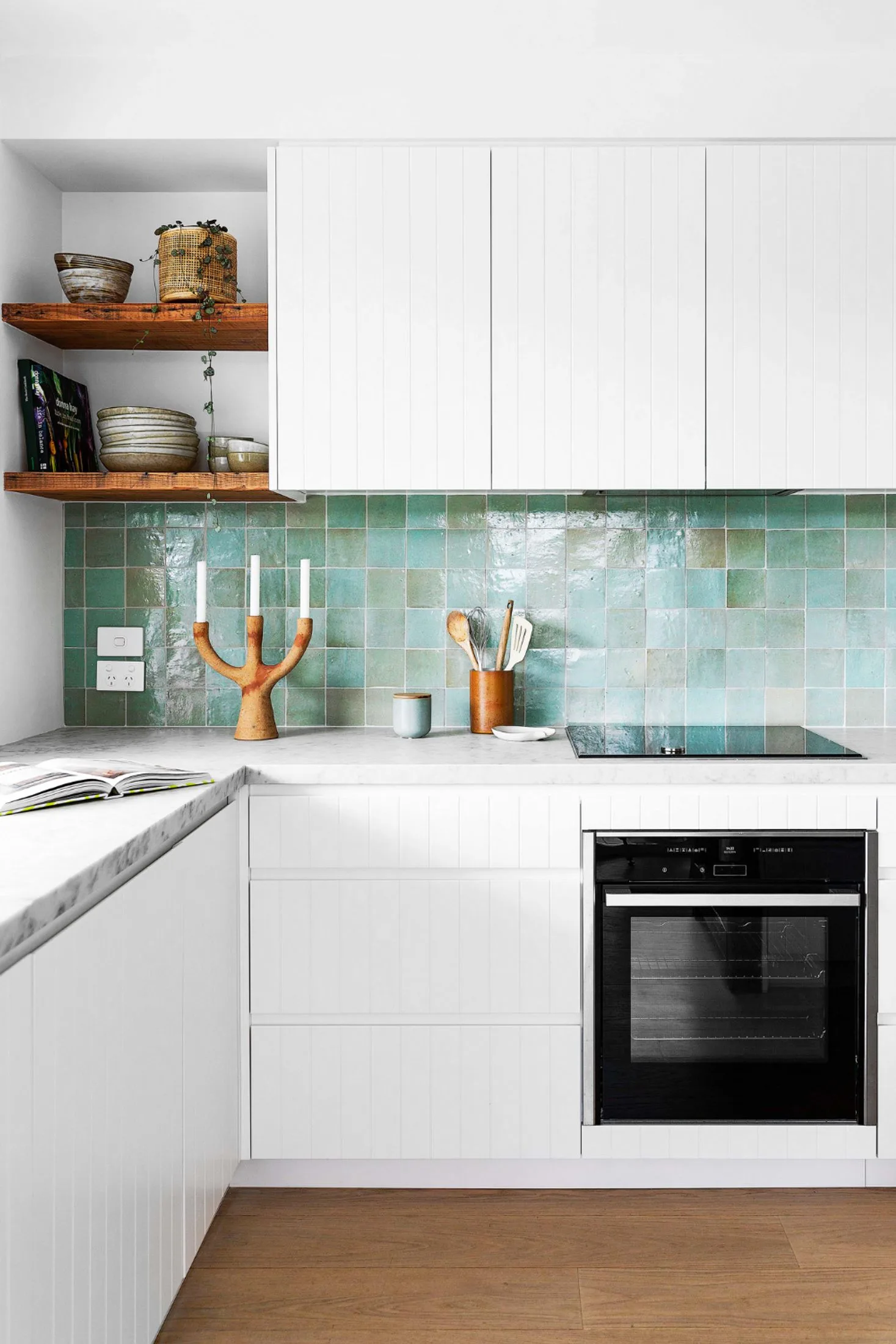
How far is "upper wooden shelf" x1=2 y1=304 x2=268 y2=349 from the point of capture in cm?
225

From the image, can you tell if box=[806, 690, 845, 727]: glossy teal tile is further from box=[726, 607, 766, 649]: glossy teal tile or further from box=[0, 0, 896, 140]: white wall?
box=[0, 0, 896, 140]: white wall

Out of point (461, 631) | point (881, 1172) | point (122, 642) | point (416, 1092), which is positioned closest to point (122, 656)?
point (122, 642)

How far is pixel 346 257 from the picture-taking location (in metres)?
2.22

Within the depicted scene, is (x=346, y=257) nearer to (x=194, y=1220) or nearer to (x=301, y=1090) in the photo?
(x=301, y=1090)

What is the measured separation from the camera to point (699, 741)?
229 centimetres

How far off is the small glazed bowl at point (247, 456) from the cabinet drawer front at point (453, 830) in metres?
0.84

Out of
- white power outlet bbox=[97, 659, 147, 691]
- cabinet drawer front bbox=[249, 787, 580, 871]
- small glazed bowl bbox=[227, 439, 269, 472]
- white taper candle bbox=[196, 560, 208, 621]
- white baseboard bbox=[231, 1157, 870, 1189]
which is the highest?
small glazed bowl bbox=[227, 439, 269, 472]

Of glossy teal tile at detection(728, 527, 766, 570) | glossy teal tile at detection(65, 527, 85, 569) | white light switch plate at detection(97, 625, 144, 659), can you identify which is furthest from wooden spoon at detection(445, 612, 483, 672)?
glossy teal tile at detection(65, 527, 85, 569)

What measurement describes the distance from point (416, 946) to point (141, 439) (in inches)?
51.6

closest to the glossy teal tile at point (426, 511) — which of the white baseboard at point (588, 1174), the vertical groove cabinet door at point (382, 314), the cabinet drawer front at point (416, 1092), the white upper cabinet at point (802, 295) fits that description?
the vertical groove cabinet door at point (382, 314)

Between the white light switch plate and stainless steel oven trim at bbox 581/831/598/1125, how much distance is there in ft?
4.21

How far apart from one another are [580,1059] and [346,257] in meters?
1.78

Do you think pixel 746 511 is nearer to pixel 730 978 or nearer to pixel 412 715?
pixel 412 715

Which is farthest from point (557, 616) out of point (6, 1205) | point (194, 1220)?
point (6, 1205)
